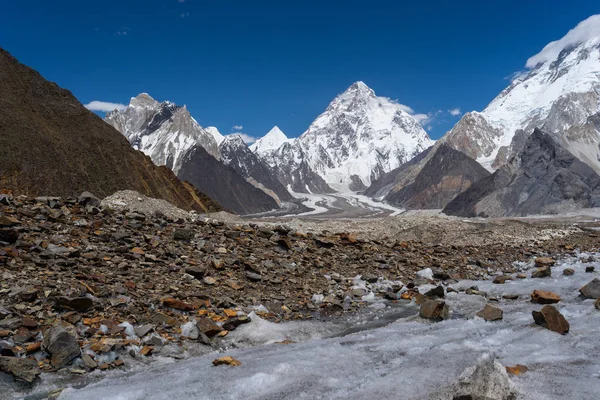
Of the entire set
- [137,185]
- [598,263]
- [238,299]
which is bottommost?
[598,263]

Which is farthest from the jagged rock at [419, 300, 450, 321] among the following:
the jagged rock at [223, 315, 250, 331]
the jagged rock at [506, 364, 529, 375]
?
the jagged rock at [223, 315, 250, 331]

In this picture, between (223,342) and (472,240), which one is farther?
(472,240)

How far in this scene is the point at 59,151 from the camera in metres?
45.8

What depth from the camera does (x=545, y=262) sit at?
59.5ft

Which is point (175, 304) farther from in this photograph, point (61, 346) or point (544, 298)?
point (544, 298)

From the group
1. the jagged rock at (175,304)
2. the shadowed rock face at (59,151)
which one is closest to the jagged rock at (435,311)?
the jagged rock at (175,304)

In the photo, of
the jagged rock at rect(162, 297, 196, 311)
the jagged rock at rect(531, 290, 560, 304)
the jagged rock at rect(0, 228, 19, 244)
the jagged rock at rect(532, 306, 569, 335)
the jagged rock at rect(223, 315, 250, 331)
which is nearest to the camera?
the jagged rock at rect(532, 306, 569, 335)

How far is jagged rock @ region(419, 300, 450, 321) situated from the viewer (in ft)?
29.3

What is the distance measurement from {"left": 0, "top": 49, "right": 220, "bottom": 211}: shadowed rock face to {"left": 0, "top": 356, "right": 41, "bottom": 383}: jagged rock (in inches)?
1483

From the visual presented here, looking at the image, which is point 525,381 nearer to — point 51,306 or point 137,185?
point 51,306

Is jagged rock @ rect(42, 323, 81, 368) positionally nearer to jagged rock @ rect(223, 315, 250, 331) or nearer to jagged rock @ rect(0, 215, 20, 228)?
jagged rock @ rect(223, 315, 250, 331)

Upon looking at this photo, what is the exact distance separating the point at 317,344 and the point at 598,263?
17.0 meters

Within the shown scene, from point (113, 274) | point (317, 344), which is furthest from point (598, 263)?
point (113, 274)

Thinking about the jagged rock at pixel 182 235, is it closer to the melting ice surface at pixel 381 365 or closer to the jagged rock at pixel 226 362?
the melting ice surface at pixel 381 365
